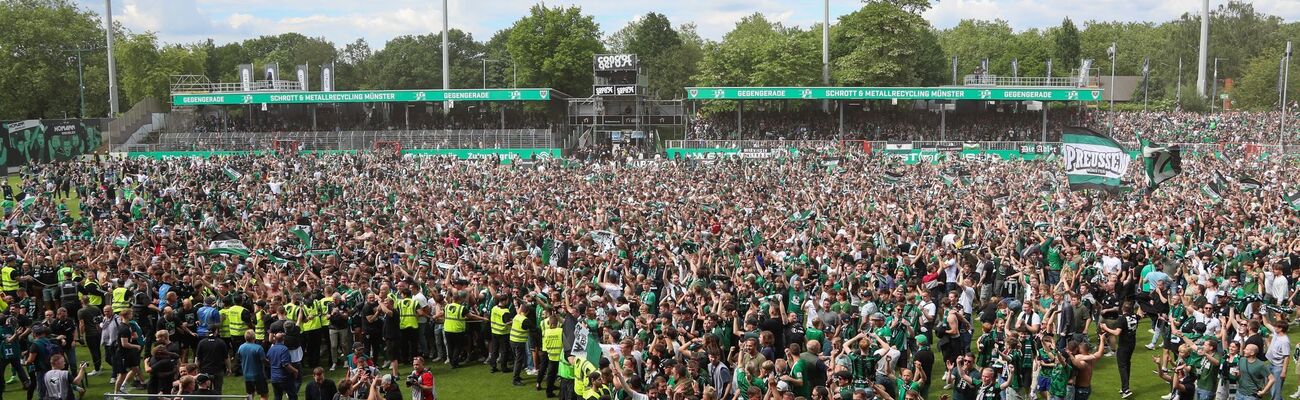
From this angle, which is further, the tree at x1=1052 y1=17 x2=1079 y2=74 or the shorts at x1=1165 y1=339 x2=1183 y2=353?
the tree at x1=1052 y1=17 x2=1079 y2=74

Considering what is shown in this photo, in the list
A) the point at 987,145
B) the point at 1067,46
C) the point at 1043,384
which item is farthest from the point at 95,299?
the point at 1067,46

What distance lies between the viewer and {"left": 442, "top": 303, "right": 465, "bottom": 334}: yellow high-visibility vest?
42.3ft

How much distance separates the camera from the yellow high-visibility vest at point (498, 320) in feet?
41.9

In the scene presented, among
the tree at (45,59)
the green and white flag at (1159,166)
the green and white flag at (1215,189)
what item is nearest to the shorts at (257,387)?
the green and white flag at (1159,166)

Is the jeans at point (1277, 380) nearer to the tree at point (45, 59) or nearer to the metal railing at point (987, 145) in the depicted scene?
the metal railing at point (987, 145)

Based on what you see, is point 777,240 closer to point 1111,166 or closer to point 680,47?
point 1111,166

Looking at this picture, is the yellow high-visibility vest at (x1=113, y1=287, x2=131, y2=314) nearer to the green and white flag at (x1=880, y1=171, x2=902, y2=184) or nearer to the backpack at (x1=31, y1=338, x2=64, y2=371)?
the backpack at (x1=31, y1=338, x2=64, y2=371)

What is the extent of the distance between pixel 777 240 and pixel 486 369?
609 cm

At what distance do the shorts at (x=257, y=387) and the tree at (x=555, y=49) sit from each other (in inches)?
2270

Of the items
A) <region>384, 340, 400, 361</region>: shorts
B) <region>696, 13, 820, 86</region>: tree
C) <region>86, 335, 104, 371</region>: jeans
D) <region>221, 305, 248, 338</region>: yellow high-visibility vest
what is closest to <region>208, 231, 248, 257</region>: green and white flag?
<region>86, 335, 104, 371</region>: jeans

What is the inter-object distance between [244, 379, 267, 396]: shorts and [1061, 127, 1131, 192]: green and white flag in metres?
14.9

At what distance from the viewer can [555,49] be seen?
69062mm

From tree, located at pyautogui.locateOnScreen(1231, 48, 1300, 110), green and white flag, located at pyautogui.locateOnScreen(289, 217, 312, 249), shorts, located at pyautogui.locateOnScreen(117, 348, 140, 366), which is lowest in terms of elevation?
shorts, located at pyautogui.locateOnScreen(117, 348, 140, 366)

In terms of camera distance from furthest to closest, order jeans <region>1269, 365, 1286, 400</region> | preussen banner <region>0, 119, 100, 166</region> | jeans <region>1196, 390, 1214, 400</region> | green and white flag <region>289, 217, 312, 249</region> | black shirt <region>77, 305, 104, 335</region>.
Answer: preussen banner <region>0, 119, 100, 166</region>, green and white flag <region>289, 217, 312, 249</region>, black shirt <region>77, 305, 104, 335</region>, jeans <region>1269, 365, 1286, 400</region>, jeans <region>1196, 390, 1214, 400</region>
